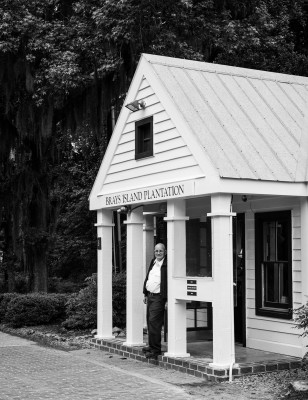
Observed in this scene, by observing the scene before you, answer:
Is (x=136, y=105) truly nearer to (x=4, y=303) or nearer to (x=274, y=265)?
(x=274, y=265)

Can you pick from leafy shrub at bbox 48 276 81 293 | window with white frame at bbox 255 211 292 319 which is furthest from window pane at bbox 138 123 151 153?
leafy shrub at bbox 48 276 81 293

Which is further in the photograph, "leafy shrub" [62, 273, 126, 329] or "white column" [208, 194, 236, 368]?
"leafy shrub" [62, 273, 126, 329]

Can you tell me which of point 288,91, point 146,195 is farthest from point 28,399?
point 288,91

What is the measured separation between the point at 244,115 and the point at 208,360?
4.17 metres

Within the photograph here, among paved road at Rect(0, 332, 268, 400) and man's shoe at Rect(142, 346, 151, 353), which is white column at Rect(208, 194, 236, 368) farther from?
man's shoe at Rect(142, 346, 151, 353)

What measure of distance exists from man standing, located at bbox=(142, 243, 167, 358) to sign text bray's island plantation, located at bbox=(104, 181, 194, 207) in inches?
37.7

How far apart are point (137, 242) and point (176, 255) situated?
187 cm

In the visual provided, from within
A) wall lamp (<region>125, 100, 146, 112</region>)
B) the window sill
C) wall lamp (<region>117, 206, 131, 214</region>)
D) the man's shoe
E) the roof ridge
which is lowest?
the man's shoe

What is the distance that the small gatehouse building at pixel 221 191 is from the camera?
11172 millimetres

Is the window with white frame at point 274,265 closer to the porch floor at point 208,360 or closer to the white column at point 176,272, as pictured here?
the porch floor at point 208,360

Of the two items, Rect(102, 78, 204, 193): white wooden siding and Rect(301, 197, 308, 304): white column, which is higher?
Rect(102, 78, 204, 193): white wooden siding

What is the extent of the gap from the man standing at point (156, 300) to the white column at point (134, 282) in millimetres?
951

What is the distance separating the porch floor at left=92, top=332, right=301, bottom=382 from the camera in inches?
428

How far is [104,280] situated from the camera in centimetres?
1509
